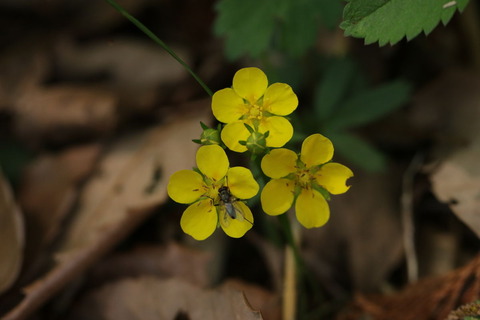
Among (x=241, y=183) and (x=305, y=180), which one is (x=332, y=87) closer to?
(x=305, y=180)

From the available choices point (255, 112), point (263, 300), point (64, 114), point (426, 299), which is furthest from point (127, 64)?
point (426, 299)

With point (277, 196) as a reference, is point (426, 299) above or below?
below

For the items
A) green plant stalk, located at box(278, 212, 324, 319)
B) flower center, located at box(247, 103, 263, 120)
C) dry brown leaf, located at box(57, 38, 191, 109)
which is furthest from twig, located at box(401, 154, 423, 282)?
dry brown leaf, located at box(57, 38, 191, 109)

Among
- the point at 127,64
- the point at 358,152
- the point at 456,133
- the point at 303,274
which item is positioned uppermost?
the point at 127,64

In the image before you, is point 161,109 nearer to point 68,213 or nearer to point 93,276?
point 68,213

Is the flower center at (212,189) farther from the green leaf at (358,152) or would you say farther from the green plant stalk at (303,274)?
the green leaf at (358,152)

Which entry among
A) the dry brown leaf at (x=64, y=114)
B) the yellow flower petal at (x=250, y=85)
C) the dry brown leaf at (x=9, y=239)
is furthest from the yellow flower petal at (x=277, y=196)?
the dry brown leaf at (x=64, y=114)
